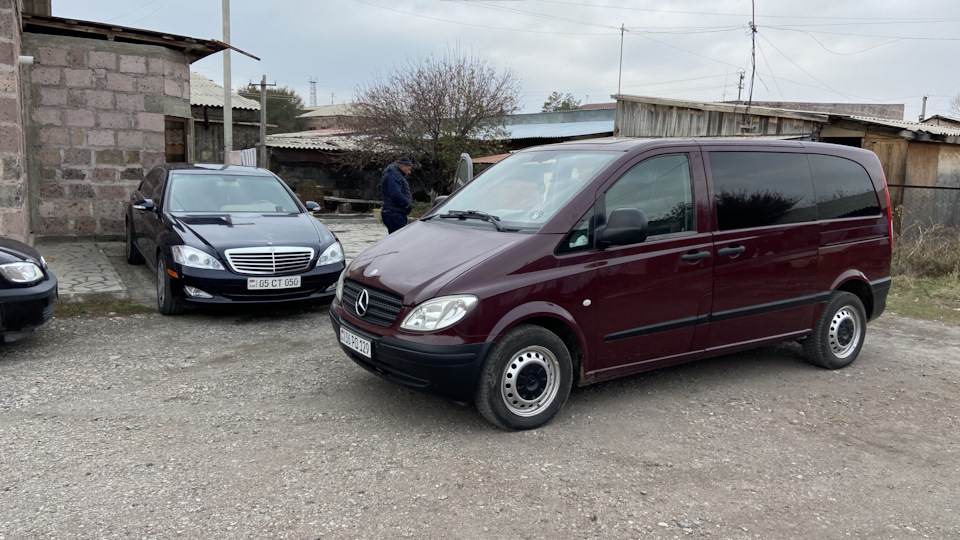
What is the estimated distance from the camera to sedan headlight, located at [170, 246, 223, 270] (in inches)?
264

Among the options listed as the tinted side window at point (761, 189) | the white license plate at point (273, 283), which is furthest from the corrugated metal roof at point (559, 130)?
the tinted side window at point (761, 189)

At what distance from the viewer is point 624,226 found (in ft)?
14.1

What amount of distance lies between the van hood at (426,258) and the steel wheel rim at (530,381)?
64 centimetres

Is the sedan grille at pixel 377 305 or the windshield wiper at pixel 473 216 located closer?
the sedan grille at pixel 377 305

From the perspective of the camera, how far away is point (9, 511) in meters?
3.18

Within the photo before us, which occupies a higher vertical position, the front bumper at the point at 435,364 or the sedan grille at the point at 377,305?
the sedan grille at the point at 377,305

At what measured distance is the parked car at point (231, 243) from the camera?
6738 mm

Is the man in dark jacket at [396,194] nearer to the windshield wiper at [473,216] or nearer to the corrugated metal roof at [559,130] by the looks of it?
the windshield wiper at [473,216]

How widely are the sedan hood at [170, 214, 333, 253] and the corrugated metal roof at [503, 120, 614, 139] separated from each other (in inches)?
699

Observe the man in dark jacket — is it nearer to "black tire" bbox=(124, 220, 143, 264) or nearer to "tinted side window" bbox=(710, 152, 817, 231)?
"black tire" bbox=(124, 220, 143, 264)

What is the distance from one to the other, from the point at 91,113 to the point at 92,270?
12.0ft

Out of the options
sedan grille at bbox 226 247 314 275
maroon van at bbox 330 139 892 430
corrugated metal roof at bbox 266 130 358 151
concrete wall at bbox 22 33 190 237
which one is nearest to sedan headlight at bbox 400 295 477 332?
maroon van at bbox 330 139 892 430

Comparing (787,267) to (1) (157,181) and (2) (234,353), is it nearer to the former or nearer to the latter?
(2) (234,353)

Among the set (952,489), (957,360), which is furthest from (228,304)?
(957,360)
